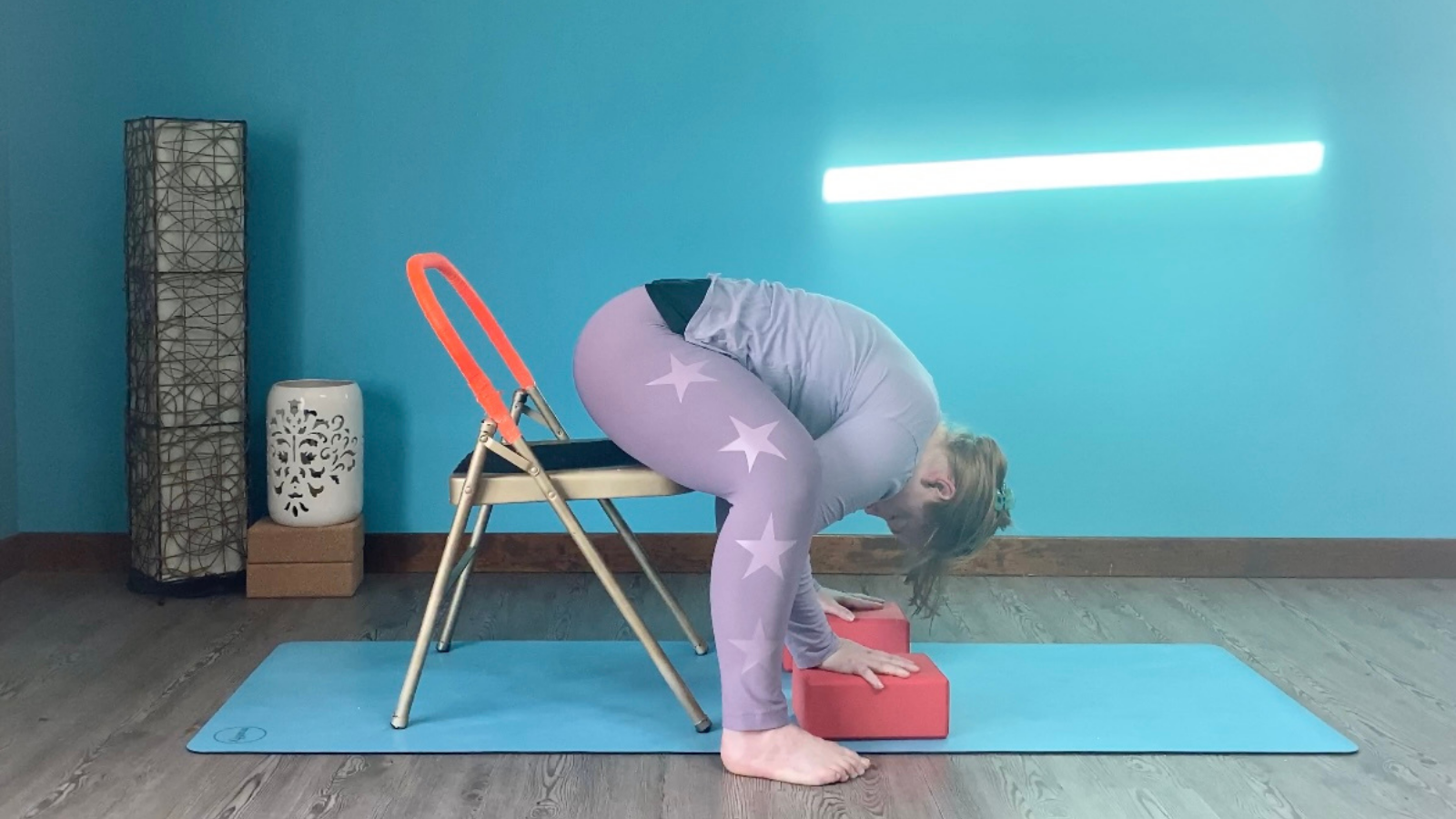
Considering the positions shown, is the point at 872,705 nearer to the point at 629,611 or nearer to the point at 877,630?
the point at 877,630

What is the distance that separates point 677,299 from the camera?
2.52 meters

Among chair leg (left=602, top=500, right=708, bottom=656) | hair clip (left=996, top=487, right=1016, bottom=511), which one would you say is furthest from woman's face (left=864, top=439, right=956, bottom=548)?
Result: chair leg (left=602, top=500, right=708, bottom=656)

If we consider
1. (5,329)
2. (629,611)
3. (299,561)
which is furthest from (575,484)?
(5,329)

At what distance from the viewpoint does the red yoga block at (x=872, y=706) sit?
2475 mm

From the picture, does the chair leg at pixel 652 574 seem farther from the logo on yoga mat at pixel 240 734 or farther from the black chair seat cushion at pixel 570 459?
the logo on yoga mat at pixel 240 734

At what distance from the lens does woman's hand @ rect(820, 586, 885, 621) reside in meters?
2.78

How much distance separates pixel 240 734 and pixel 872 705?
1114 millimetres

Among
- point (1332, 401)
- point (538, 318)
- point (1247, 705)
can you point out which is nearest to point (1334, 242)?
point (1332, 401)

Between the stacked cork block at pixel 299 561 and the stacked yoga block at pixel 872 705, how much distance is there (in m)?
1.43

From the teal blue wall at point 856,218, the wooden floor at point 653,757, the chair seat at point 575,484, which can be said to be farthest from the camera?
the teal blue wall at point 856,218

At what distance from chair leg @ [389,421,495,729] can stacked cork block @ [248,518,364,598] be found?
3.35 ft

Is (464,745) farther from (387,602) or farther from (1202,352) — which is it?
(1202,352)

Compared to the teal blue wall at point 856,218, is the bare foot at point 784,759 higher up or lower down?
lower down

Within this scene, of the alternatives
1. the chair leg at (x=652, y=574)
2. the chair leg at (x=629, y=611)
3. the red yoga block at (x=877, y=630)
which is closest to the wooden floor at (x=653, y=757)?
the chair leg at (x=629, y=611)
